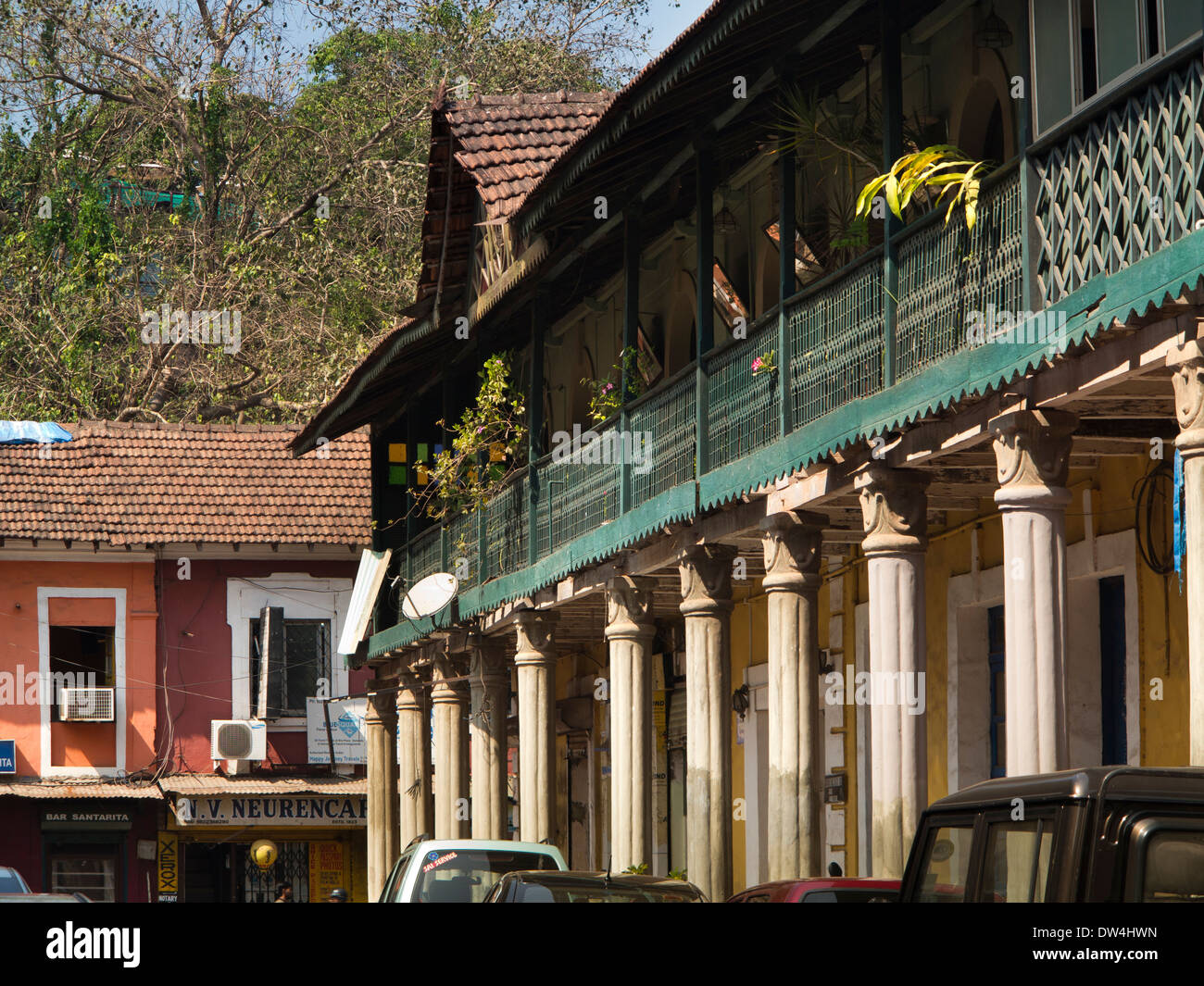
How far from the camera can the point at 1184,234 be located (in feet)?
28.1

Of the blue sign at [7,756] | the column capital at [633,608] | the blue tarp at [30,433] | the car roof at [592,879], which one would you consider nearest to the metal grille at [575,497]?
the column capital at [633,608]

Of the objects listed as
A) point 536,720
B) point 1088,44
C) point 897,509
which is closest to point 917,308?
point 897,509

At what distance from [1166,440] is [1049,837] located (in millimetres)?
6317

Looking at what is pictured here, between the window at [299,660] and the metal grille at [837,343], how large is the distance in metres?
21.6

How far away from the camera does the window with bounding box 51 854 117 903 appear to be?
3231cm

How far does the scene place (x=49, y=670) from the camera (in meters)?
32.5

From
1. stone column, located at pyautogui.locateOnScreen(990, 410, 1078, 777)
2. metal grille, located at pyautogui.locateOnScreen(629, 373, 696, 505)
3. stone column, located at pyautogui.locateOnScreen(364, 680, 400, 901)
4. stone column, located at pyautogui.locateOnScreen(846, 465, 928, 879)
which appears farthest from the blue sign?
stone column, located at pyautogui.locateOnScreen(990, 410, 1078, 777)

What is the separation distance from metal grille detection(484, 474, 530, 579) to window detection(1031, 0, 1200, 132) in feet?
34.0

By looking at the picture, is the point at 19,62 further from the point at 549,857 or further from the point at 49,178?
the point at 549,857

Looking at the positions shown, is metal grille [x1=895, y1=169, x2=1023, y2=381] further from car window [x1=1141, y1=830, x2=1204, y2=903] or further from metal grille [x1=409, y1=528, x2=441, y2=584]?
metal grille [x1=409, y1=528, x2=441, y2=584]

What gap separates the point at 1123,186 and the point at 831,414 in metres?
3.64

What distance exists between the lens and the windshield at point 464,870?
14.4 meters

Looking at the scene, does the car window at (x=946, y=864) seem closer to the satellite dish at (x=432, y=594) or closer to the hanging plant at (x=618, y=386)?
the hanging plant at (x=618, y=386)
